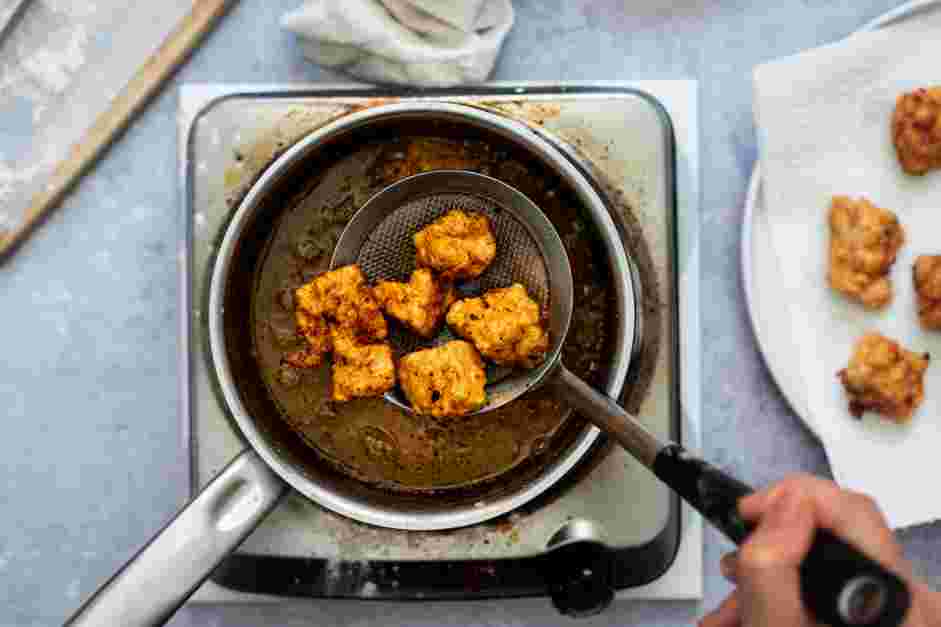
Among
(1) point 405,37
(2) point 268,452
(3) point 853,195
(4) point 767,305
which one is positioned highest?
(1) point 405,37

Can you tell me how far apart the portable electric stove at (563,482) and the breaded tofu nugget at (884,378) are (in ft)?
0.63

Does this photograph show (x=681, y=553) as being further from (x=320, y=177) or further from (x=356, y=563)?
(x=320, y=177)

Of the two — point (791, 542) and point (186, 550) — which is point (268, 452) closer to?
point (186, 550)

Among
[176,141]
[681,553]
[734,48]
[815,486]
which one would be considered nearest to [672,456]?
[815,486]

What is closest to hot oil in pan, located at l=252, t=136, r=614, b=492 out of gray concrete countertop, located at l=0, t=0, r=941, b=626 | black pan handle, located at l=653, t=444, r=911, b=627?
gray concrete countertop, located at l=0, t=0, r=941, b=626

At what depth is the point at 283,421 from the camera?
808 millimetres

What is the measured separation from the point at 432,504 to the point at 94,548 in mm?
401

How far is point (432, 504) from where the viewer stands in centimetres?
78

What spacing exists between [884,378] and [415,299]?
0.45m

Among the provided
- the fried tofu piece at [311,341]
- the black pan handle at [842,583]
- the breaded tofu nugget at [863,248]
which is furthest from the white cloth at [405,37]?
the black pan handle at [842,583]

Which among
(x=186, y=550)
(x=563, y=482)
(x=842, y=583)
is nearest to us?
(x=842, y=583)

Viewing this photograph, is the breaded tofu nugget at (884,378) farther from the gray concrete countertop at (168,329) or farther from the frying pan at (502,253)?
the frying pan at (502,253)

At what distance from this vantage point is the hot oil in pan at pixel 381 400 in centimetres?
80

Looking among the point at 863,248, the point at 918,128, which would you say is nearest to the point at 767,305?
the point at 863,248
